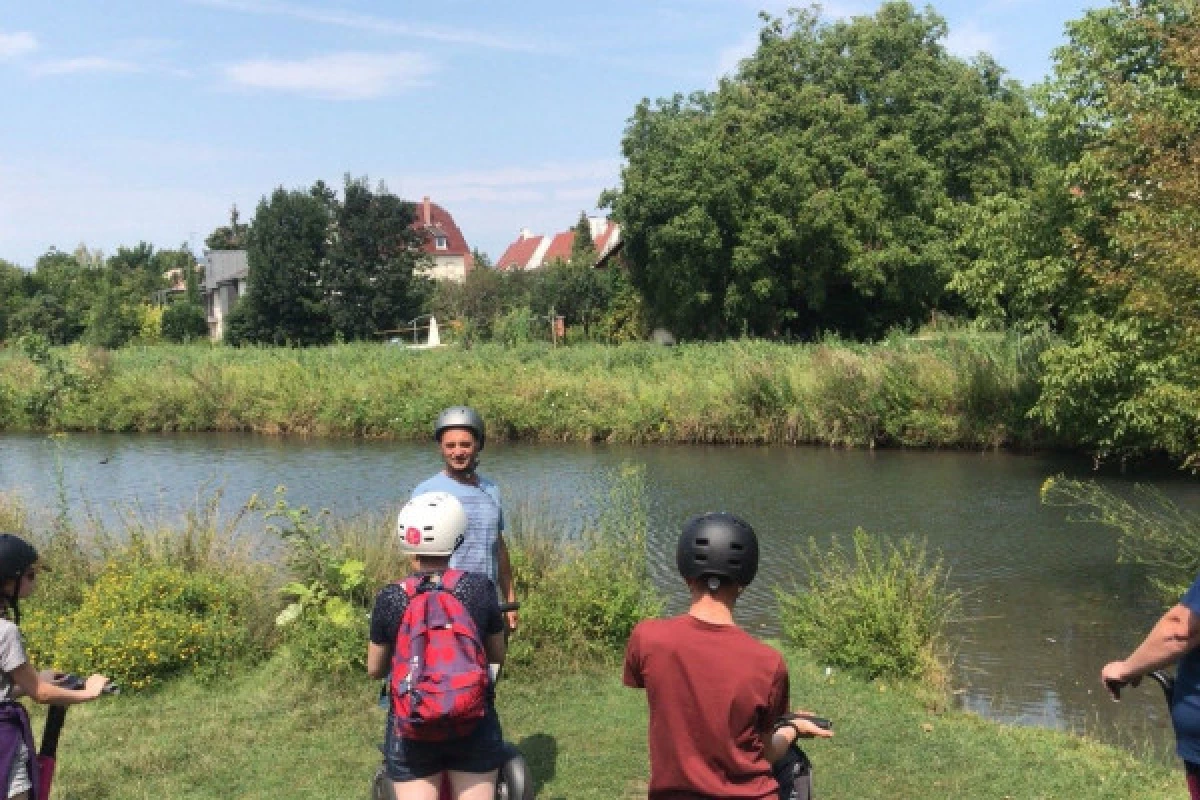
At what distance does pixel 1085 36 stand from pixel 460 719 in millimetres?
17990

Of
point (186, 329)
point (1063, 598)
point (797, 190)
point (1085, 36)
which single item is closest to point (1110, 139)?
point (1085, 36)

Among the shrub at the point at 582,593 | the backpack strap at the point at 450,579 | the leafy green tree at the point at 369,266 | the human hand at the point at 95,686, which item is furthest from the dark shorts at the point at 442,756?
the leafy green tree at the point at 369,266

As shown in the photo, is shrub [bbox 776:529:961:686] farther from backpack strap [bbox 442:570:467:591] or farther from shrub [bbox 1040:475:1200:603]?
backpack strap [bbox 442:570:467:591]

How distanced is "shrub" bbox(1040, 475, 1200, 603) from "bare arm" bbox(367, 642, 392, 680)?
688cm

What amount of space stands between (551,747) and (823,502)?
12.1 m

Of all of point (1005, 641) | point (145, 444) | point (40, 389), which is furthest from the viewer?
point (40, 389)

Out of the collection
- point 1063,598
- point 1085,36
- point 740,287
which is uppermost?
point 1085,36

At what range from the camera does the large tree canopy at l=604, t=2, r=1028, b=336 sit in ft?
128

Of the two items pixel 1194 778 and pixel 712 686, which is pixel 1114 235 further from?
pixel 712 686

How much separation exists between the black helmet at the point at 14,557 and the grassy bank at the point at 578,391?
21.4 m

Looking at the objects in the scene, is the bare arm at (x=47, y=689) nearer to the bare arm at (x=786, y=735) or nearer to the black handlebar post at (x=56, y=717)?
the black handlebar post at (x=56, y=717)

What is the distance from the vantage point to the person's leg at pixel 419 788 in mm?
3633

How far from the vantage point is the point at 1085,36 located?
1788 centimetres

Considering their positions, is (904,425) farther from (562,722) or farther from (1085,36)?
(562,722)
